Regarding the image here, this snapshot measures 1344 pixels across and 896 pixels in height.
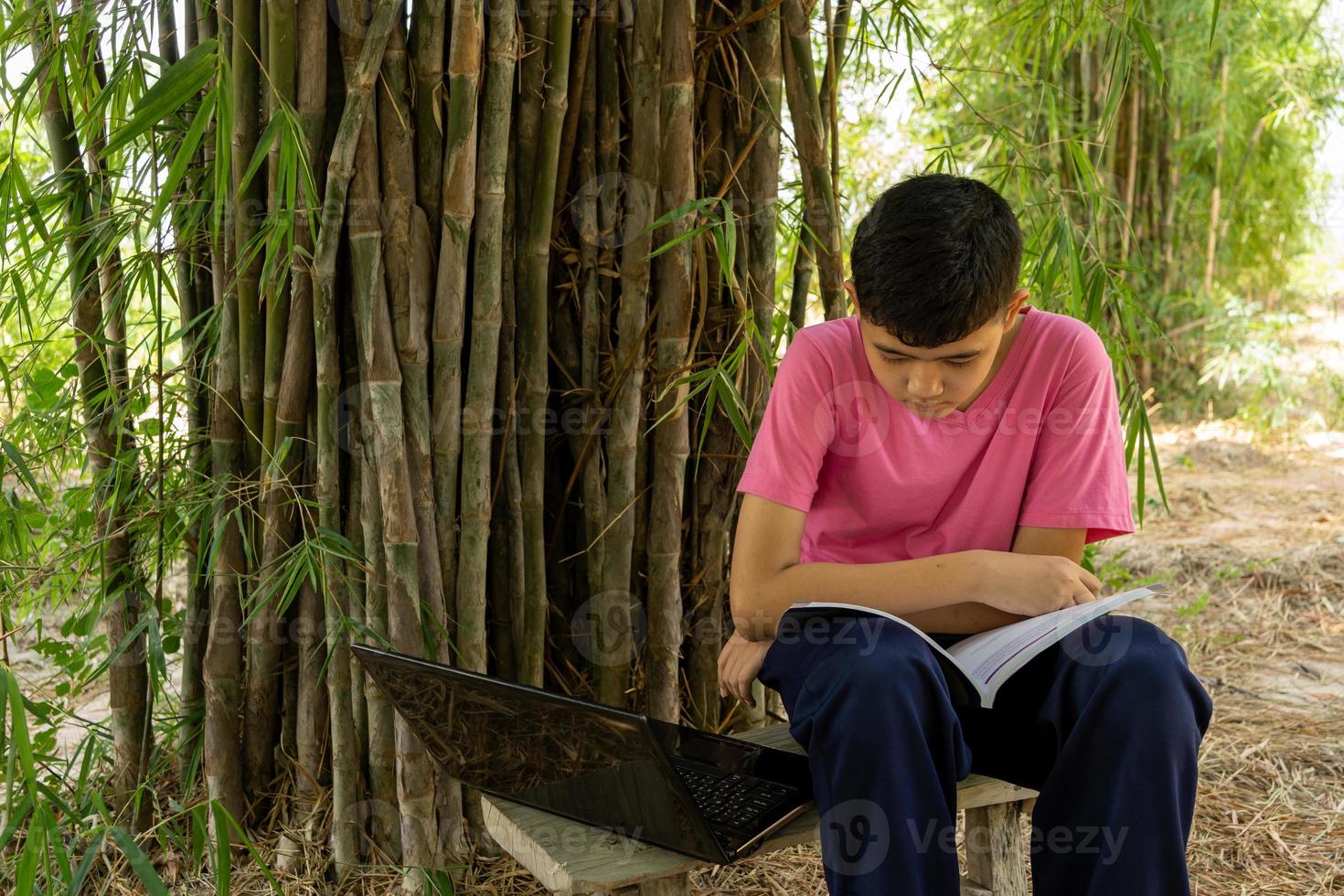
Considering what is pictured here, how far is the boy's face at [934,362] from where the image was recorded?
1.32 metres

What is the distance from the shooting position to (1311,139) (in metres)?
5.39

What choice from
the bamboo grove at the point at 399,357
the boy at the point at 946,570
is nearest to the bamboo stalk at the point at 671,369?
the bamboo grove at the point at 399,357

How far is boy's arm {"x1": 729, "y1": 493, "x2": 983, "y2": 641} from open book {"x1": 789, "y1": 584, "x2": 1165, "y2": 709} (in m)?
0.08

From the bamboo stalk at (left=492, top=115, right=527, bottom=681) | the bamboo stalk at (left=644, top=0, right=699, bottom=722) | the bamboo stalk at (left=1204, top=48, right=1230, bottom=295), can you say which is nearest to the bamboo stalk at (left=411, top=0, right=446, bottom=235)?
the bamboo stalk at (left=492, top=115, right=527, bottom=681)

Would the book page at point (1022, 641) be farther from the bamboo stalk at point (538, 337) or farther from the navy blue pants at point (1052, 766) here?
the bamboo stalk at point (538, 337)

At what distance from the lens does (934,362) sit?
1346mm

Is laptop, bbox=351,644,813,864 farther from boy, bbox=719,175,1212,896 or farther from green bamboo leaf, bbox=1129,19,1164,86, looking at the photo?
green bamboo leaf, bbox=1129,19,1164,86

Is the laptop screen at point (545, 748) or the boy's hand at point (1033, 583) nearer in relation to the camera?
the laptop screen at point (545, 748)

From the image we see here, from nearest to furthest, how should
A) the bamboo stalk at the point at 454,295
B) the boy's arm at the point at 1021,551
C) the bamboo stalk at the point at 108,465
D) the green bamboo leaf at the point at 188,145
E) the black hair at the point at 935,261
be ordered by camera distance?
the black hair at the point at 935,261, the boy's arm at the point at 1021,551, the green bamboo leaf at the point at 188,145, the bamboo stalk at the point at 454,295, the bamboo stalk at the point at 108,465

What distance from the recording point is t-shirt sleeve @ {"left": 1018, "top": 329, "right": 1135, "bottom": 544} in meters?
1.41

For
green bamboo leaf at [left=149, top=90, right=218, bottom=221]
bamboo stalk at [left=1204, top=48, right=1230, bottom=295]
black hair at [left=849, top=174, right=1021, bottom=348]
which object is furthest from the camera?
bamboo stalk at [left=1204, top=48, right=1230, bottom=295]

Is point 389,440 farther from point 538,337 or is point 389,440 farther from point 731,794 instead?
point 731,794

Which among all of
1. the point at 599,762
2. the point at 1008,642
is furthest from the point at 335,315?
the point at 1008,642

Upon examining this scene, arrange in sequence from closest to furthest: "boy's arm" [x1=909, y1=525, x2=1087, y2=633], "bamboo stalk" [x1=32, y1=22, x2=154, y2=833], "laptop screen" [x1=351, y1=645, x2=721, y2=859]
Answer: "laptop screen" [x1=351, y1=645, x2=721, y2=859] → "boy's arm" [x1=909, y1=525, x2=1087, y2=633] → "bamboo stalk" [x1=32, y1=22, x2=154, y2=833]
